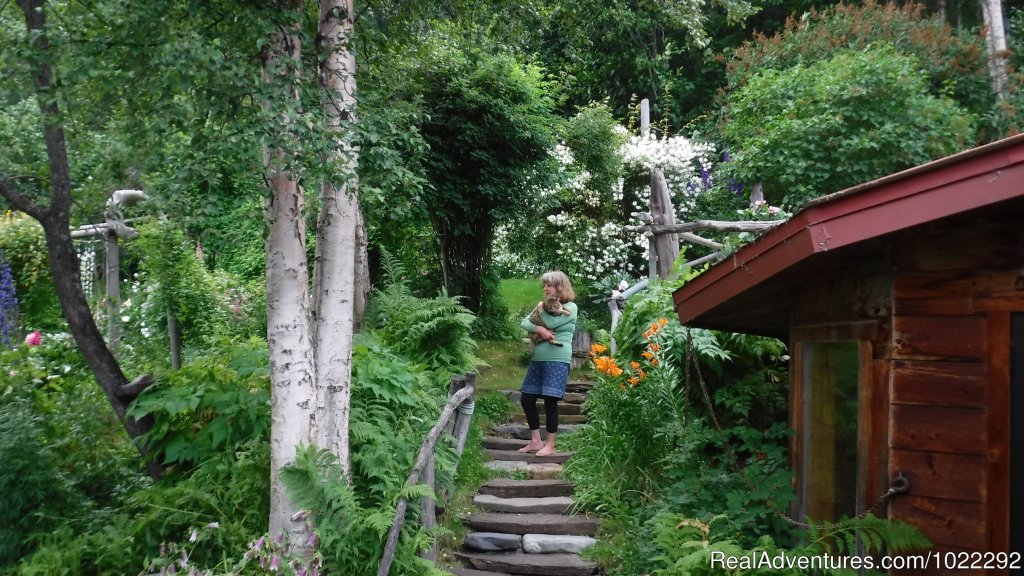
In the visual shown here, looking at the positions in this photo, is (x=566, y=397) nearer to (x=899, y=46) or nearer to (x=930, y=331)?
(x=930, y=331)

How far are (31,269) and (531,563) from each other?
35.1 feet

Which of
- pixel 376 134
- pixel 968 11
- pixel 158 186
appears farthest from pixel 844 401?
pixel 968 11

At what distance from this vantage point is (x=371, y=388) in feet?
17.5

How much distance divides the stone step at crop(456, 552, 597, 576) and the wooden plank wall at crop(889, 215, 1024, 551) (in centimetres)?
291

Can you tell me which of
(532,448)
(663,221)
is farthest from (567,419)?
(663,221)

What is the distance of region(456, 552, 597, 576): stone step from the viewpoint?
5.66 meters

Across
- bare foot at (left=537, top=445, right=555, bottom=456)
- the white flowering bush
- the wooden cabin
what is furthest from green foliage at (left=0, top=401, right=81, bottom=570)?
the white flowering bush

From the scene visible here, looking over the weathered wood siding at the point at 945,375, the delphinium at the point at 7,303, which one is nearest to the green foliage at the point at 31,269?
the delphinium at the point at 7,303

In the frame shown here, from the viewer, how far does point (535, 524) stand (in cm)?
625

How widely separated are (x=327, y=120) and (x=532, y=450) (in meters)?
4.55

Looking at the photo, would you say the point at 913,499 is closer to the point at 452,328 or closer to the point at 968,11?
the point at 452,328

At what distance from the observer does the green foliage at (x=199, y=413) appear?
4727mm

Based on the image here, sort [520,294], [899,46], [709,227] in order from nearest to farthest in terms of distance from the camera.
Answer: [709,227], [899,46], [520,294]

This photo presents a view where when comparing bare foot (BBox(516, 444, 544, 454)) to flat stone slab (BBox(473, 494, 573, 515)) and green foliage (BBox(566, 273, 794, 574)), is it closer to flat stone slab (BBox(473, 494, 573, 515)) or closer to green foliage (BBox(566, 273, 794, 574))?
green foliage (BBox(566, 273, 794, 574))
